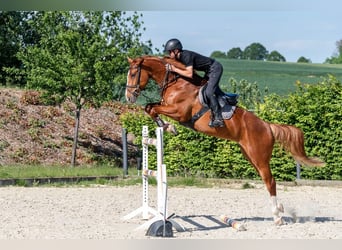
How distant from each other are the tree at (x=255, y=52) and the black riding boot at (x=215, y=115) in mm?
41999

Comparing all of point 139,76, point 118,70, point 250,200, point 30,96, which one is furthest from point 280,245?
point 30,96

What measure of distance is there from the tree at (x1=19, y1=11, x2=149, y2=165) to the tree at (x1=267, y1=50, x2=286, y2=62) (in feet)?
114

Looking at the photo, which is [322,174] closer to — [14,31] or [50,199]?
[50,199]

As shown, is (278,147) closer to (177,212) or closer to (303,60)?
(177,212)

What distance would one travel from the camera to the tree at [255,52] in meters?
49.7

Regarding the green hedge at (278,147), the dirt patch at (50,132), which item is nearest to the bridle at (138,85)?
the green hedge at (278,147)

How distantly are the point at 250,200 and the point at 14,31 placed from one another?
14.1 m

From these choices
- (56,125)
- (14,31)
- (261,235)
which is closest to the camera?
(261,235)

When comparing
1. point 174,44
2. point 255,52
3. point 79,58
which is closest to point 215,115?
point 174,44

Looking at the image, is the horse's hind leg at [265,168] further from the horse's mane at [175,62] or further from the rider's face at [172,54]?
the rider's face at [172,54]

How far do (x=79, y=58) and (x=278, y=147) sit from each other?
5392mm

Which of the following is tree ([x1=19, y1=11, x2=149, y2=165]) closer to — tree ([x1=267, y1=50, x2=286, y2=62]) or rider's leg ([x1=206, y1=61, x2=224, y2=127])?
rider's leg ([x1=206, y1=61, x2=224, y2=127])

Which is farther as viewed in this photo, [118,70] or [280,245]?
[118,70]

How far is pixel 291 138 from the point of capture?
845cm
